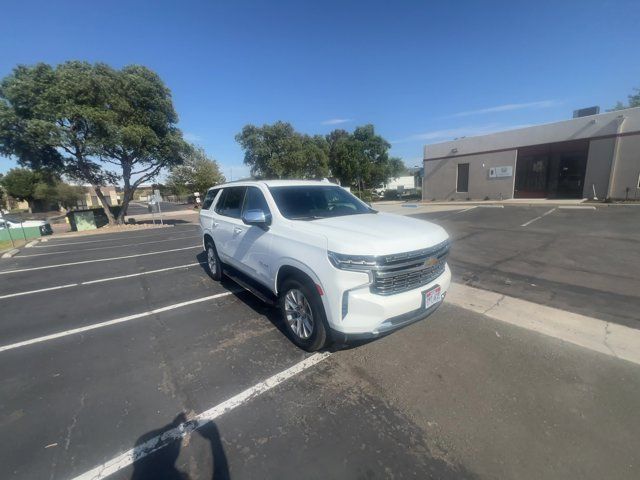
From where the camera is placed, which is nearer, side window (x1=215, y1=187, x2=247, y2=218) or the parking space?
the parking space

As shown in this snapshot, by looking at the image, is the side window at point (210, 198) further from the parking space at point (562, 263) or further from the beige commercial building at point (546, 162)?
the beige commercial building at point (546, 162)

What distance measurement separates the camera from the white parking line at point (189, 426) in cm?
207

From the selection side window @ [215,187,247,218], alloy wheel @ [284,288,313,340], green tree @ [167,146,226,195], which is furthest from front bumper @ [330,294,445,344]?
green tree @ [167,146,226,195]

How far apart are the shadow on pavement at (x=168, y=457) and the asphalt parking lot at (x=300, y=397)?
0.4 inches

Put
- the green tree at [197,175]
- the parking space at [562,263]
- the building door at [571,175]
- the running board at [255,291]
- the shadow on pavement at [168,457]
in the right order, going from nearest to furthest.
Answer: the shadow on pavement at [168,457] < the running board at [255,291] < the parking space at [562,263] < the building door at [571,175] < the green tree at [197,175]

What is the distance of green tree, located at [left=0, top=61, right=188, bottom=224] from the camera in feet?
52.7

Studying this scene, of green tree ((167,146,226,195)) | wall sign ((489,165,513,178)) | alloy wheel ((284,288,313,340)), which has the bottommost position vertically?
alloy wheel ((284,288,313,340))

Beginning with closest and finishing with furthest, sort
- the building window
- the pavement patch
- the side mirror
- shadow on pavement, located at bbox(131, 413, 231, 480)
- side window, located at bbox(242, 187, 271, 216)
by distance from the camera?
shadow on pavement, located at bbox(131, 413, 231, 480)
the pavement patch
the side mirror
side window, located at bbox(242, 187, 271, 216)
the building window

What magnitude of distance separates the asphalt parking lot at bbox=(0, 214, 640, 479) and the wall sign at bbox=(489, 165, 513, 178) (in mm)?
21170

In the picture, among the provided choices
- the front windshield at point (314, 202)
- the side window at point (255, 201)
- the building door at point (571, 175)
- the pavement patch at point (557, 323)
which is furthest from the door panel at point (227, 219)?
the building door at point (571, 175)

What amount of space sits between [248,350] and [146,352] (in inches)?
50.3

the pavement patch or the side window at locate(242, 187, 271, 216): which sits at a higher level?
the side window at locate(242, 187, 271, 216)

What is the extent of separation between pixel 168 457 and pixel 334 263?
6.55ft

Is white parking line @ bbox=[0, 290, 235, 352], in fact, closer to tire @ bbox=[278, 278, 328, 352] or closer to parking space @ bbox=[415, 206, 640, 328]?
tire @ bbox=[278, 278, 328, 352]
